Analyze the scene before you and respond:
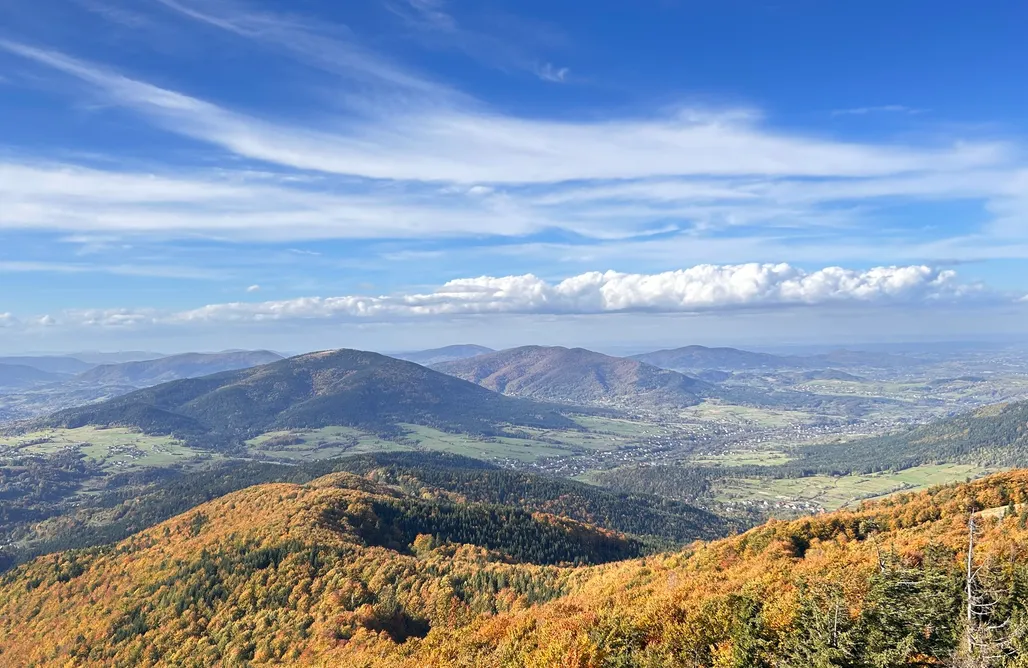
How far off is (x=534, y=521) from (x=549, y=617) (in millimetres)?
96579

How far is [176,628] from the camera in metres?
98.1

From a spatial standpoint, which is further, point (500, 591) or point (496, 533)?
point (496, 533)

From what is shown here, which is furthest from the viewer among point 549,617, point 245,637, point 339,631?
point 245,637

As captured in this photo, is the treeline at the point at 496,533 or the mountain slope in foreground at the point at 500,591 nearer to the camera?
the mountain slope in foreground at the point at 500,591

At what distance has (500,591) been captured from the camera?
85.0 metres

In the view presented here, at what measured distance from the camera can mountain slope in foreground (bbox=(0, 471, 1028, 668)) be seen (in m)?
35.4

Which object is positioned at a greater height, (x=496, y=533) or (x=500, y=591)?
(x=500, y=591)

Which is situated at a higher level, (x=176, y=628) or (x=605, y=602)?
(x=605, y=602)

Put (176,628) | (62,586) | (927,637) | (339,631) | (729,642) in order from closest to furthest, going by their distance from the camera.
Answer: (927,637) < (729,642) < (339,631) < (176,628) < (62,586)

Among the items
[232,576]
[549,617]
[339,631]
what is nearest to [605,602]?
[549,617]

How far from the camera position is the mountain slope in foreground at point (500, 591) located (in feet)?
116

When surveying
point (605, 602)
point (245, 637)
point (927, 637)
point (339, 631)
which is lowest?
point (245, 637)

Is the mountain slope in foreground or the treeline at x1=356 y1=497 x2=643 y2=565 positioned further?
the treeline at x1=356 y1=497 x2=643 y2=565

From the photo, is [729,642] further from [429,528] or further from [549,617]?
[429,528]
